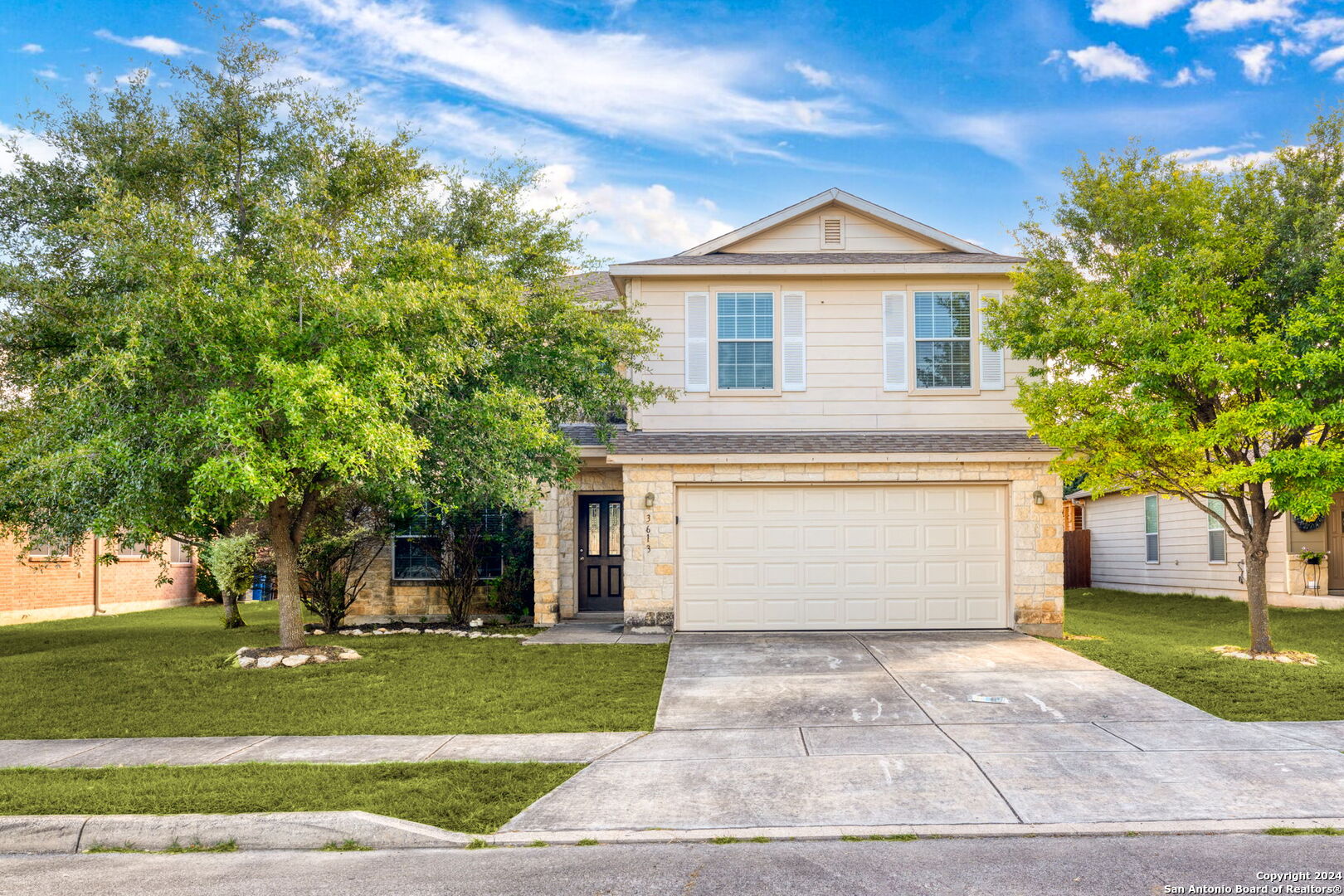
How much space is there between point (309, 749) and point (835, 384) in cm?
958

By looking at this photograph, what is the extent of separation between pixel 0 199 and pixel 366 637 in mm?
7773

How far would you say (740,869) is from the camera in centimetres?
484

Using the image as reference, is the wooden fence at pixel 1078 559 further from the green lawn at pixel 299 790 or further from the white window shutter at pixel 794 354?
the green lawn at pixel 299 790

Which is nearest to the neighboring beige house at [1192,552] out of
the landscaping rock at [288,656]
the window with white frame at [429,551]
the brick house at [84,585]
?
the window with white frame at [429,551]

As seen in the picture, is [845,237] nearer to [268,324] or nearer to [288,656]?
[268,324]

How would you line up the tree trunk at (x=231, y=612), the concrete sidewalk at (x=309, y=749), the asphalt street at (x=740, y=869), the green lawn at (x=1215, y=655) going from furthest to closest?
the tree trunk at (x=231, y=612), the green lawn at (x=1215, y=655), the concrete sidewalk at (x=309, y=749), the asphalt street at (x=740, y=869)

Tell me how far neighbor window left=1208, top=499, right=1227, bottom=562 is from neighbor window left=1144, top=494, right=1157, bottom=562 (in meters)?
2.46

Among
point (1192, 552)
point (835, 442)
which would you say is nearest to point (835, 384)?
point (835, 442)

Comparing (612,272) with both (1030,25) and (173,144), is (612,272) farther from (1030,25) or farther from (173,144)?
(1030,25)

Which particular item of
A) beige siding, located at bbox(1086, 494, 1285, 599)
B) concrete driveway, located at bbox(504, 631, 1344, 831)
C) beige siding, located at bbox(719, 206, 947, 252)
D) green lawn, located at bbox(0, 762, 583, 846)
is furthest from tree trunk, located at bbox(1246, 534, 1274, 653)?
green lawn, located at bbox(0, 762, 583, 846)

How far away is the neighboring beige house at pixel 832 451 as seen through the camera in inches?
547

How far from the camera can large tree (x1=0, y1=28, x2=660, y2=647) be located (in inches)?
378

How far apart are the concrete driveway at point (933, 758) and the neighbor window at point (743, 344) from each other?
17.1ft

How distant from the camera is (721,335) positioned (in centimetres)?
1467
